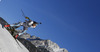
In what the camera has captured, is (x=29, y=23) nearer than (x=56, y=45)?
Yes

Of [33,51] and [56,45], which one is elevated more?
[56,45]

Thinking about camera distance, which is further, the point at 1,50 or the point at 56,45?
the point at 56,45

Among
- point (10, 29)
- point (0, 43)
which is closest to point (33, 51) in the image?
point (10, 29)

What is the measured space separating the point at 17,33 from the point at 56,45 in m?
101

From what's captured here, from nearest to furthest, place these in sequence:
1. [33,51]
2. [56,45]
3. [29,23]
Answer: [29,23], [33,51], [56,45]

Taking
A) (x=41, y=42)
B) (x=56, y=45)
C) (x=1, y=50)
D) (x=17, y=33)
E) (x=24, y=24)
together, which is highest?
(x=56, y=45)

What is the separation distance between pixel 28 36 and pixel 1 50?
113392 mm

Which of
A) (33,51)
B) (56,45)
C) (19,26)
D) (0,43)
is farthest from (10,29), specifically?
(56,45)

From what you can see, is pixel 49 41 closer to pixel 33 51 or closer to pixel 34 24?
pixel 33 51

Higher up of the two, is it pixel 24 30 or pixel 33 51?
pixel 33 51

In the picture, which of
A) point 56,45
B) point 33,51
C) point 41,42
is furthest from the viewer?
point 56,45

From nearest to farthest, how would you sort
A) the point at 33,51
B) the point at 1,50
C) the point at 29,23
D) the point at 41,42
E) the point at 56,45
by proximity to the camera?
the point at 1,50 → the point at 29,23 → the point at 33,51 → the point at 41,42 → the point at 56,45

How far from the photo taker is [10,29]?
14547 millimetres

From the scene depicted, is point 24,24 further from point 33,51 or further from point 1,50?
point 33,51
